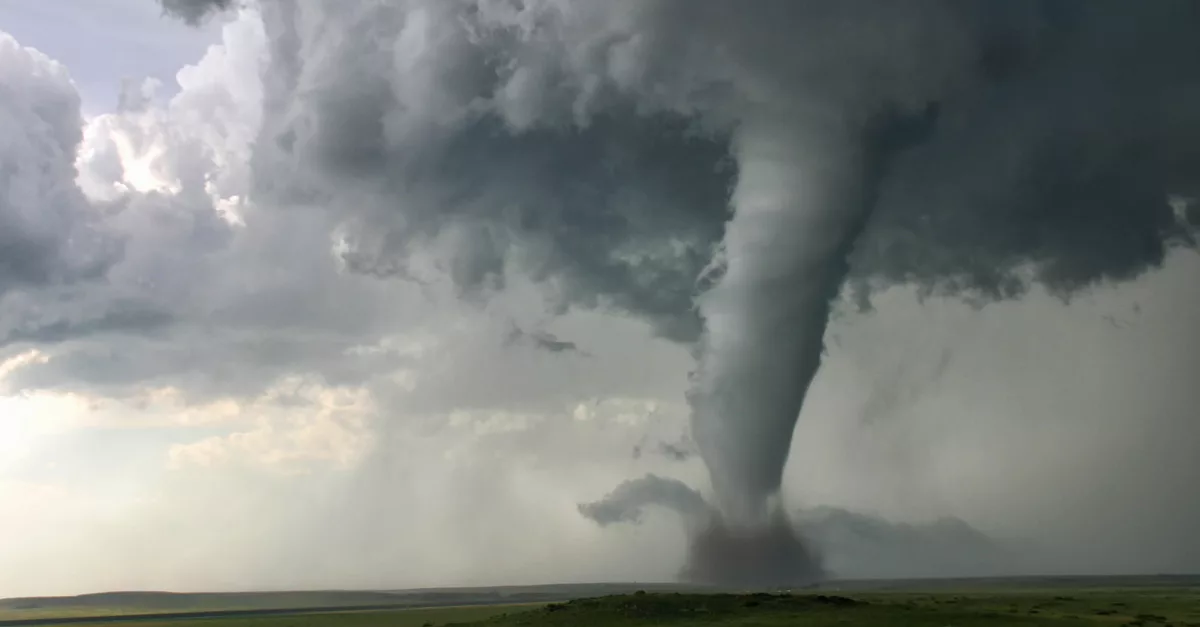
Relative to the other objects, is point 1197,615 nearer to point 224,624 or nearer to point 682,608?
point 682,608

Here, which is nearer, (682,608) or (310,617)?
(682,608)

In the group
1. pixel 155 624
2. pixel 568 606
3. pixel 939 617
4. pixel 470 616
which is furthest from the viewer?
pixel 155 624

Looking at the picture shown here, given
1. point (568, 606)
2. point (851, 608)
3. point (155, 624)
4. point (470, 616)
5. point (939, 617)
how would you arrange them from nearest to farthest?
point (939, 617), point (851, 608), point (568, 606), point (470, 616), point (155, 624)

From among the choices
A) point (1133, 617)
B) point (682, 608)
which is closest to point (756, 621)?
point (682, 608)

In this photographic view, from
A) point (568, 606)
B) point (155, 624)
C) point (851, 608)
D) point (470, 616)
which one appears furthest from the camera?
point (155, 624)

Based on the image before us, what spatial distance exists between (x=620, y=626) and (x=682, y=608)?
44.7ft

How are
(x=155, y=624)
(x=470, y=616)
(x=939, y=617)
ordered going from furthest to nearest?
1. (x=155, y=624)
2. (x=470, y=616)
3. (x=939, y=617)

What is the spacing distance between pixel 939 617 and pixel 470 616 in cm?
8907

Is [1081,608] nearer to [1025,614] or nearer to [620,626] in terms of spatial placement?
[1025,614]

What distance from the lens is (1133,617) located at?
11300cm

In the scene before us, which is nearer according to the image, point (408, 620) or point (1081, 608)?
point (1081, 608)

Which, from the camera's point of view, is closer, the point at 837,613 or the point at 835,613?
the point at 837,613

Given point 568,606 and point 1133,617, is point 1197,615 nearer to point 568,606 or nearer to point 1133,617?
point 1133,617

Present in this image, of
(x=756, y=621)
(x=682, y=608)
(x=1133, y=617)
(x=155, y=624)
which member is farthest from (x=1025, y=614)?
(x=155, y=624)
